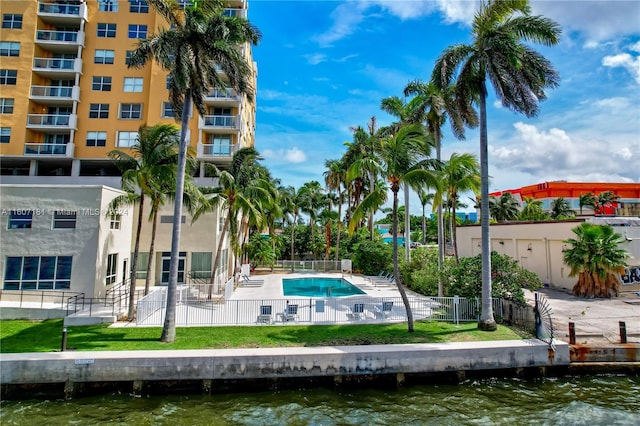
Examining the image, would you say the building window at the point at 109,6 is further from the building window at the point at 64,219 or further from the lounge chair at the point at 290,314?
the lounge chair at the point at 290,314

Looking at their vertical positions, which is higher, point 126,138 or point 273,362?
point 126,138

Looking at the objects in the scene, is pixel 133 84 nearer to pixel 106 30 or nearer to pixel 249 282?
pixel 106 30

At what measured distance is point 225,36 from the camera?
1395 centimetres

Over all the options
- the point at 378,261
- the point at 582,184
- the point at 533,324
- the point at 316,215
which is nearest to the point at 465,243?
the point at 378,261

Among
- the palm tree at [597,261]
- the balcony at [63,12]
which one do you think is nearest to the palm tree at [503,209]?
the palm tree at [597,261]

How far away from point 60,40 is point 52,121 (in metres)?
7.98

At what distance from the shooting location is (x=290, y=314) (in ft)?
51.5

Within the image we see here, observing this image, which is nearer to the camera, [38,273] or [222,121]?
[38,273]

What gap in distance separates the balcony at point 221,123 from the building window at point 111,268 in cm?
1738

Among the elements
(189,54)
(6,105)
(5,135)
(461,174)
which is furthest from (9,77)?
(461,174)

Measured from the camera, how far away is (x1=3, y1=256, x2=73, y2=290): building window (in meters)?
17.4

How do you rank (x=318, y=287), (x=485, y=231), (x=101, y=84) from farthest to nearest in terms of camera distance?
(x=101, y=84)
(x=318, y=287)
(x=485, y=231)

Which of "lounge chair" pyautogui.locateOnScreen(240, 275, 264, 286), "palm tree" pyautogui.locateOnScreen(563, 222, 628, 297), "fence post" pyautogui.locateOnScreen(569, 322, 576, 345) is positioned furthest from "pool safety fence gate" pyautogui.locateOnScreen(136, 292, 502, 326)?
"lounge chair" pyautogui.locateOnScreen(240, 275, 264, 286)

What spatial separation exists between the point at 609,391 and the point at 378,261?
22062mm
